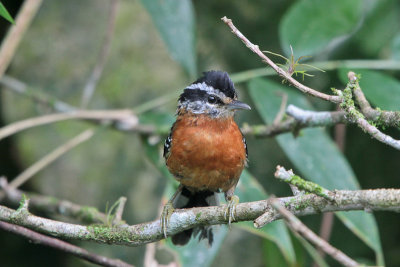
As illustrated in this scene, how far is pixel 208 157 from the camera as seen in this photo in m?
3.34

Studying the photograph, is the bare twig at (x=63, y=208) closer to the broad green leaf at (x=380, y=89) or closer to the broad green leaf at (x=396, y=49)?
the broad green leaf at (x=380, y=89)

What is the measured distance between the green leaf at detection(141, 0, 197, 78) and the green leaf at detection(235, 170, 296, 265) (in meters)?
1.07

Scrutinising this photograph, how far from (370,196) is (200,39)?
4325 millimetres

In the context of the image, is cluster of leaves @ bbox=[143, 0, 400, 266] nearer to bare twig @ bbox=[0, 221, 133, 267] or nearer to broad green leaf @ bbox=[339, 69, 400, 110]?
broad green leaf @ bbox=[339, 69, 400, 110]

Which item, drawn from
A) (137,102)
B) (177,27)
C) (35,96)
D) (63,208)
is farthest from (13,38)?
(137,102)

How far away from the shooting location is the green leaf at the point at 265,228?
349 centimetres

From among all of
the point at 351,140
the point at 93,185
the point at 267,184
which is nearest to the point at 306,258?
the point at 267,184

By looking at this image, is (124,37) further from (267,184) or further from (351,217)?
(351,217)

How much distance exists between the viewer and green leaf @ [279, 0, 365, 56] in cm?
401

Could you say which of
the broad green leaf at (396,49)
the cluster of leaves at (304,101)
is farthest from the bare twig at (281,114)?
the broad green leaf at (396,49)

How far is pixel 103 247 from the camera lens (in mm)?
5305

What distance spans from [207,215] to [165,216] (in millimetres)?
799

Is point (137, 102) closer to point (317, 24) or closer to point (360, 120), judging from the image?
point (317, 24)

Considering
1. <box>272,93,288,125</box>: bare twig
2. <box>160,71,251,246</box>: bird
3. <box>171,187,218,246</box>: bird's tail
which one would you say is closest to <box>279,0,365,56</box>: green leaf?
<box>272,93,288,125</box>: bare twig
